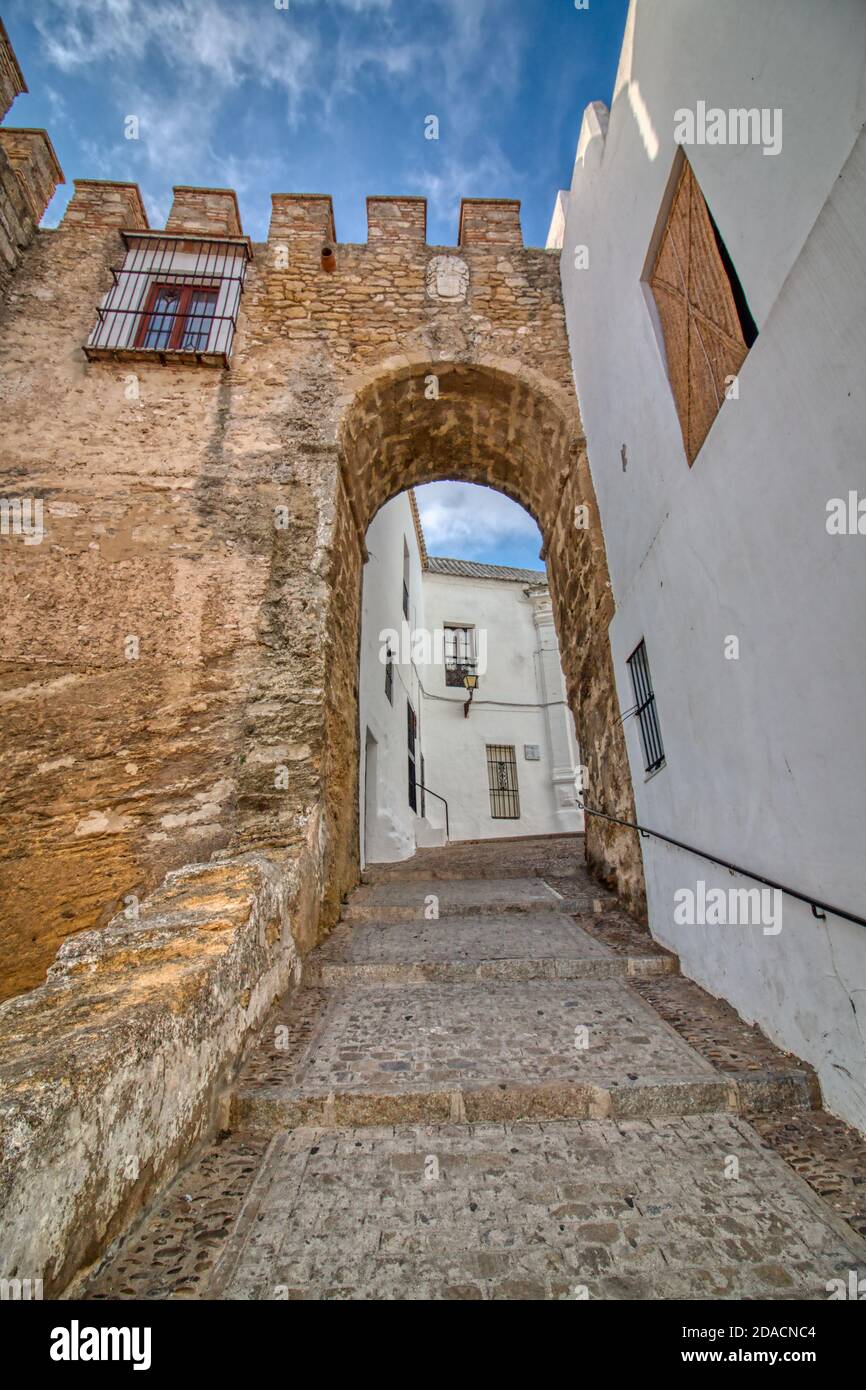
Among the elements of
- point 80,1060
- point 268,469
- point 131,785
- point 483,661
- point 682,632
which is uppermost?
point 483,661

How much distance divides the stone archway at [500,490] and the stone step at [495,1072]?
165 cm

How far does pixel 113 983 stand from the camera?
1.92 m

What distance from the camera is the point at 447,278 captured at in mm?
6324

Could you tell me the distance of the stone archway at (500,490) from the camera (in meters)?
4.68

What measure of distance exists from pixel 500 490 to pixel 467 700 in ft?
26.1

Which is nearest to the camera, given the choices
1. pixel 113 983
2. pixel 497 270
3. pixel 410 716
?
pixel 113 983

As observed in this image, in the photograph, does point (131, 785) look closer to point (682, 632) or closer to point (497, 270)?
point (682, 632)

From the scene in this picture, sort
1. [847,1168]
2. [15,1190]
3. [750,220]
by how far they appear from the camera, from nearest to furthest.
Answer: [15,1190] < [847,1168] < [750,220]

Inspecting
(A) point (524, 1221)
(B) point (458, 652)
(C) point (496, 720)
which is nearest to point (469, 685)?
(C) point (496, 720)

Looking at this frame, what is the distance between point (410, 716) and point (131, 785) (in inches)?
307

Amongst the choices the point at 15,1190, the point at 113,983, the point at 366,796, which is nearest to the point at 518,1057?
the point at 113,983

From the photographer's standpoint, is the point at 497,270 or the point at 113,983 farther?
the point at 497,270

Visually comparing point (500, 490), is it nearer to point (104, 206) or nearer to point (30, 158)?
point (104, 206)

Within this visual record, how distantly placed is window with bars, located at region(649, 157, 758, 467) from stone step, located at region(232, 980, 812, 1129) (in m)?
2.81
